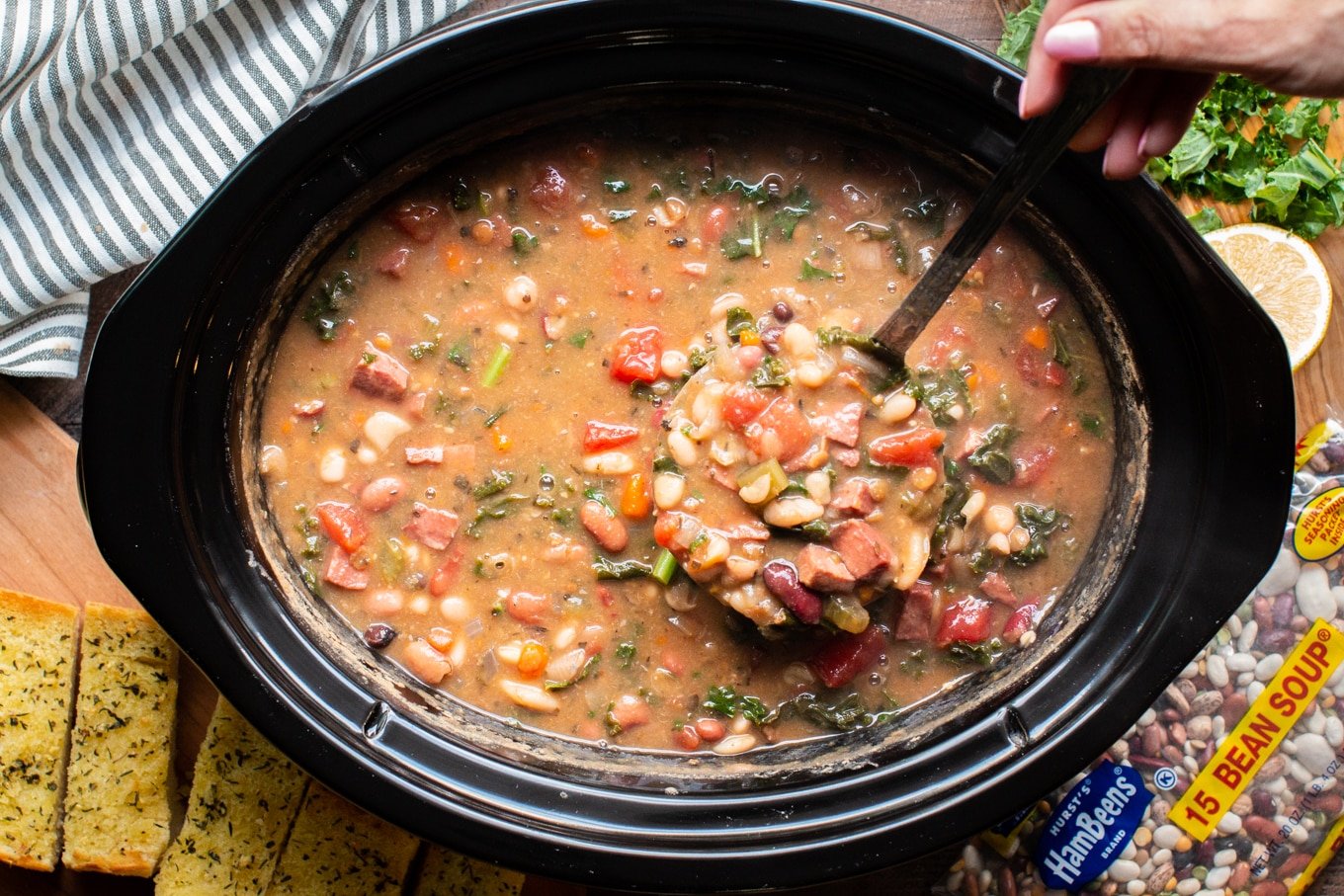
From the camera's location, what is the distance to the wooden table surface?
3207 millimetres

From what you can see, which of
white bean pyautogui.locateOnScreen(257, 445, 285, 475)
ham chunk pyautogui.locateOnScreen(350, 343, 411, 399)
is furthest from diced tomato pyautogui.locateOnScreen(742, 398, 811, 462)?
white bean pyautogui.locateOnScreen(257, 445, 285, 475)

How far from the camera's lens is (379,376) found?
2918 mm

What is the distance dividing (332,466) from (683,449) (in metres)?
0.92

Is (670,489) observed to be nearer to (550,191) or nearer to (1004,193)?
(550,191)

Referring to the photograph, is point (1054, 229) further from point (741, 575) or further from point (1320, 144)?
point (741, 575)

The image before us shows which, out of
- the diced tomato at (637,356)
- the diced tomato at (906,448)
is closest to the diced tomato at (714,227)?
the diced tomato at (637,356)

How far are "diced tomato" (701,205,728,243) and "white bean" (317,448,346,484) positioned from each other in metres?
1.07

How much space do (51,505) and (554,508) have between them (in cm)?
140

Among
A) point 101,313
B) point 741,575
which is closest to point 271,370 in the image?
point 101,313

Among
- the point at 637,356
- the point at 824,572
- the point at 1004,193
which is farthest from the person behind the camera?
the point at 637,356

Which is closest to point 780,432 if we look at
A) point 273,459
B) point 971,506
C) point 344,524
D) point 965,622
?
point 971,506

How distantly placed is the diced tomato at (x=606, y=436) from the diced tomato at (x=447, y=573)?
16.7 inches

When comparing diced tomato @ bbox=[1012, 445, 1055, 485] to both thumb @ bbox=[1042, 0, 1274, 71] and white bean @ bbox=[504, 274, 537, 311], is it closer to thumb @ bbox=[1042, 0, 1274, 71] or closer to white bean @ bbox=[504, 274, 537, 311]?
thumb @ bbox=[1042, 0, 1274, 71]

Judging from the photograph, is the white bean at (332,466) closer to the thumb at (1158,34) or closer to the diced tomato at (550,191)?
the diced tomato at (550,191)
